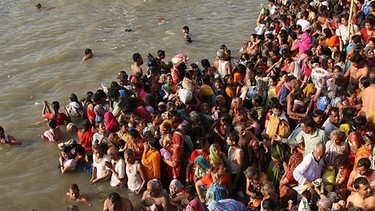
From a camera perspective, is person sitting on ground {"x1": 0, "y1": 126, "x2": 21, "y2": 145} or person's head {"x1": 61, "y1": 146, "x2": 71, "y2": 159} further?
person sitting on ground {"x1": 0, "y1": 126, "x2": 21, "y2": 145}

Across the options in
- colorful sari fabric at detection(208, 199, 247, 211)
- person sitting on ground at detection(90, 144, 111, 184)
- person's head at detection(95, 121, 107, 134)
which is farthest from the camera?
person's head at detection(95, 121, 107, 134)

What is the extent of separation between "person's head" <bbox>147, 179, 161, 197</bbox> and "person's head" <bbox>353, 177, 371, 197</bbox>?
268cm

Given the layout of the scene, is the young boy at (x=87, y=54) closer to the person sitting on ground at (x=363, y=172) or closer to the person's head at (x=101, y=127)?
the person's head at (x=101, y=127)

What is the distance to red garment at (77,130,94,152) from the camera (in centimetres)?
792

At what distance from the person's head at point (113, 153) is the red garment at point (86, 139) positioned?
113 centimetres

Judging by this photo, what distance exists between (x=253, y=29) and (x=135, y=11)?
5.10 m

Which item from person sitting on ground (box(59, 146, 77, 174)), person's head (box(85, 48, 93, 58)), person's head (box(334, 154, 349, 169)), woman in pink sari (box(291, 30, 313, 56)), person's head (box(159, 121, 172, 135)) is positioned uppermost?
woman in pink sari (box(291, 30, 313, 56))

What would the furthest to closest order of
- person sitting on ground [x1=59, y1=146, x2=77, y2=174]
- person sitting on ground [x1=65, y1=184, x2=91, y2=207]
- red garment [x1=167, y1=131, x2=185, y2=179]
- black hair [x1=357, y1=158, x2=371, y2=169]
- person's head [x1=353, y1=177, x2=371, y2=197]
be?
person sitting on ground [x1=59, y1=146, x2=77, y2=174] → person sitting on ground [x1=65, y1=184, x2=91, y2=207] → red garment [x1=167, y1=131, x2=185, y2=179] → black hair [x1=357, y1=158, x2=371, y2=169] → person's head [x1=353, y1=177, x2=371, y2=197]

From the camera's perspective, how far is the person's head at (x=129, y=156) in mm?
6680

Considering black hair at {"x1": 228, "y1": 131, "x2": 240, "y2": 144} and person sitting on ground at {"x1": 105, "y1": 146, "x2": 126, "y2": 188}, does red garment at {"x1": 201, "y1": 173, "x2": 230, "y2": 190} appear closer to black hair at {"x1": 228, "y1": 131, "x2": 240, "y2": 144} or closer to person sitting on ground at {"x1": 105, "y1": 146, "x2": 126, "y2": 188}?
black hair at {"x1": 228, "y1": 131, "x2": 240, "y2": 144}

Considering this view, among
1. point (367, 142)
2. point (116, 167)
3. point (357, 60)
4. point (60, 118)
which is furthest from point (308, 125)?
→ point (60, 118)

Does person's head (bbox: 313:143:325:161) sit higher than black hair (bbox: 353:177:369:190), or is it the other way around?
person's head (bbox: 313:143:325:161)

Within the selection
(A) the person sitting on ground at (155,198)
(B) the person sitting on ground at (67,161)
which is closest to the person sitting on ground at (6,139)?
(B) the person sitting on ground at (67,161)

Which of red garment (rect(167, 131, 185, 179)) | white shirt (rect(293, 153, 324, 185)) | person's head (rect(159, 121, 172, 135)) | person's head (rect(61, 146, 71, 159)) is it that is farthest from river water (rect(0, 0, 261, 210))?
white shirt (rect(293, 153, 324, 185))
